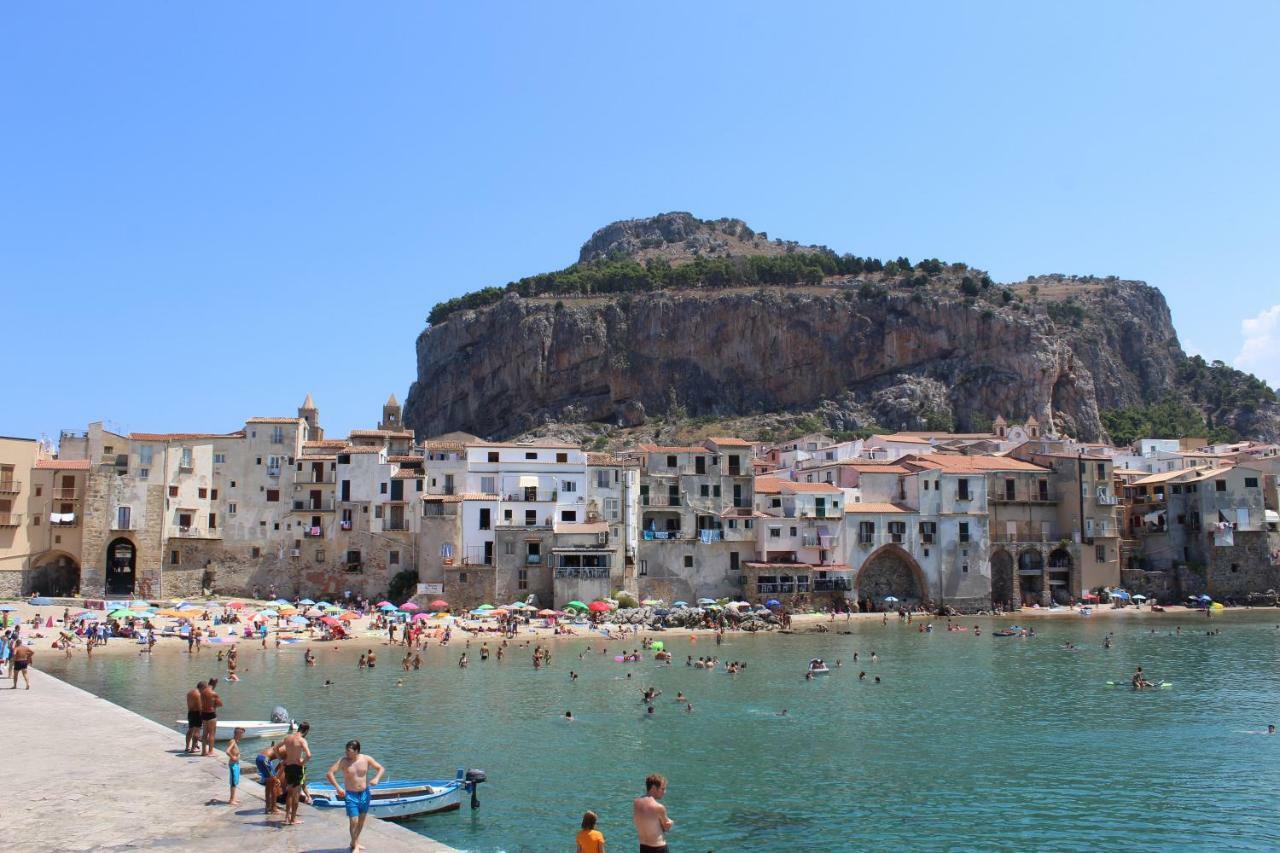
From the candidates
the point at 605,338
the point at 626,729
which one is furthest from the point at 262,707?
the point at 605,338

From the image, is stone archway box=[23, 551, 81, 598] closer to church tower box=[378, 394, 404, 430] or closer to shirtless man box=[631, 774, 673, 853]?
church tower box=[378, 394, 404, 430]

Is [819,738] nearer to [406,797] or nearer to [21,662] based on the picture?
[406,797]

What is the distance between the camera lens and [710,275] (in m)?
166

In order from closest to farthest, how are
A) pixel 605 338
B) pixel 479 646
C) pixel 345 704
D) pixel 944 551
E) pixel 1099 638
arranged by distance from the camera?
pixel 345 704 → pixel 479 646 → pixel 1099 638 → pixel 944 551 → pixel 605 338

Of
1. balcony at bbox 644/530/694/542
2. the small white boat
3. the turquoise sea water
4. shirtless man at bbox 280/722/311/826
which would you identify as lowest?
the turquoise sea water

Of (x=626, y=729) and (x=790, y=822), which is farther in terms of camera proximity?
(x=626, y=729)

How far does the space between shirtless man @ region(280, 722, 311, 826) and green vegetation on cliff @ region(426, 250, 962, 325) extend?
149 m

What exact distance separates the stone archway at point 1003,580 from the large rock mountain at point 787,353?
63162 millimetres

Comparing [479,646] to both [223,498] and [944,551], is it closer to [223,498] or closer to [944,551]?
[223,498]

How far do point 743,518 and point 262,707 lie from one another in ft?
136

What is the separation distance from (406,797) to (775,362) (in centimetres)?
13550

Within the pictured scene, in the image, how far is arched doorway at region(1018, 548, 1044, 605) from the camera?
79625 mm

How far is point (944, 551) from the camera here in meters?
76.5

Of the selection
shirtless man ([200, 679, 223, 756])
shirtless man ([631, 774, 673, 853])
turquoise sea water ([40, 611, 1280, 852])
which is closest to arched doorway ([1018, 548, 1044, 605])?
turquoise sea water ([40, 611, 1280, 852])
